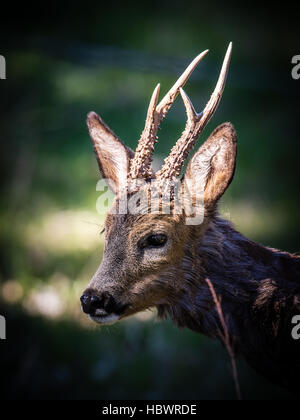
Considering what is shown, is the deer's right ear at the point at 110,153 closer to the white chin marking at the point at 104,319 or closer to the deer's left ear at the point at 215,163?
the deer's left ear at the point at 215,163

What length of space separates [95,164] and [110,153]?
4.56 meters

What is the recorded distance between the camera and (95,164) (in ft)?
27.2

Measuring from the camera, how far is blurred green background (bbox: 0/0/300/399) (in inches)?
186

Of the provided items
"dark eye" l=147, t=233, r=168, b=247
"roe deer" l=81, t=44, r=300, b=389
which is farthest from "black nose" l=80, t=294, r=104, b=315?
"dark eye" l=147, t=233, r=168, b=247

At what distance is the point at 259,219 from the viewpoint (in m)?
6.85

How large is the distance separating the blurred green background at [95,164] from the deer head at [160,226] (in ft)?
1.30

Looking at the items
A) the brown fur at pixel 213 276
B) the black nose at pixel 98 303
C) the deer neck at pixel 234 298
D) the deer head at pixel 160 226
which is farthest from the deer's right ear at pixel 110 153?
the black nose at pixel 98 303

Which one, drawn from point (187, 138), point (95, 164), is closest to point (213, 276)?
point (187, 138)

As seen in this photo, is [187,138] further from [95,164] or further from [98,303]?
[95,164]

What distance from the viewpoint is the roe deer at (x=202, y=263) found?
11.0 ft

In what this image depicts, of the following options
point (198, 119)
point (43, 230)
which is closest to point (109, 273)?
point (198, 119)

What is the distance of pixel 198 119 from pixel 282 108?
24.3 ft

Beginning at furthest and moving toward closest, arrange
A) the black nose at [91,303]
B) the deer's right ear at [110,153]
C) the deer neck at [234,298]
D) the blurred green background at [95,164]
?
the blurred green background at [95,164]
the deer's right ear at [110,153]
the deer neck at [234,298]
the black nose at [91,303]

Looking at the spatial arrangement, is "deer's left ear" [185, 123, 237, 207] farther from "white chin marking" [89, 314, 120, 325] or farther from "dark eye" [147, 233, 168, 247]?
"white chin marking" [89, 314, 120, 325]
